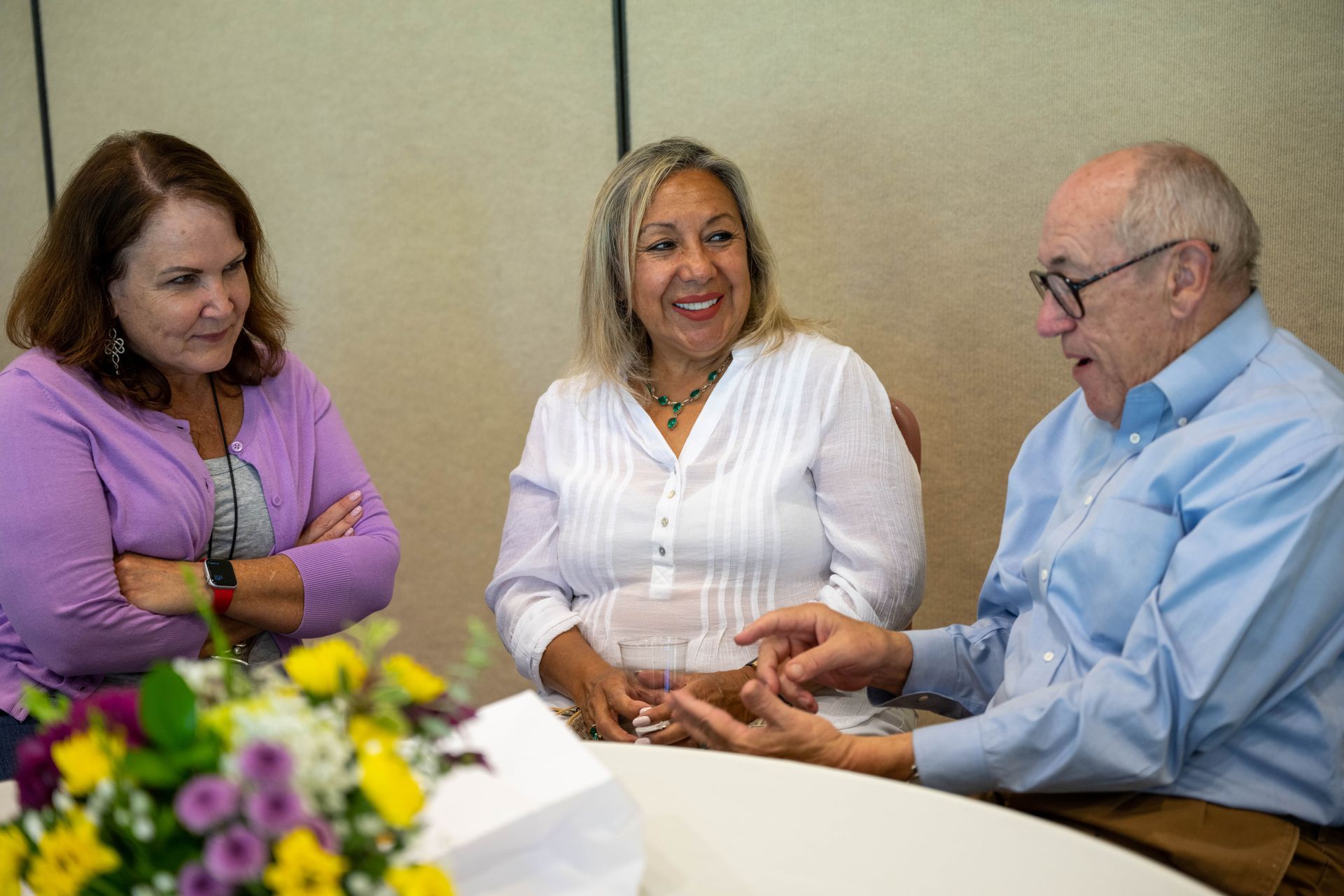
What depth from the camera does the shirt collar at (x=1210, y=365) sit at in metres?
1.50

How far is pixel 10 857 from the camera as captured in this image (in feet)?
2.60

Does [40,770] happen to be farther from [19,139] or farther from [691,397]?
[19,139]

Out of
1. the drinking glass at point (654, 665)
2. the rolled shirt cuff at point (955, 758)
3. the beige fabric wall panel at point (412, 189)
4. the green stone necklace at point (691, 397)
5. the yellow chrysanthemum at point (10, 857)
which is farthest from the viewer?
the beige fabric wall panel at point (412, 189)

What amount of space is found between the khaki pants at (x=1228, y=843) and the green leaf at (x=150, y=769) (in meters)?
1.12

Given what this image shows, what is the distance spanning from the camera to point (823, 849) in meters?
1.12

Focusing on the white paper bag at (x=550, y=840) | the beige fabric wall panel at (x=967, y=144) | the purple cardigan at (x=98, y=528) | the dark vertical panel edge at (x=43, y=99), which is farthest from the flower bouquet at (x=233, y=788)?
the dark vertical panel edge at (x=43, y=99)

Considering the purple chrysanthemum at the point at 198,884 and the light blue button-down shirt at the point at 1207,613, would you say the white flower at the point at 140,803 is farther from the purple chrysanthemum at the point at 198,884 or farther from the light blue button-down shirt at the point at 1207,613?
the light blue button-down shirt at the point at 1207,613

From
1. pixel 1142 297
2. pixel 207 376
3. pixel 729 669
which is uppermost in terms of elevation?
pixel 1142 297

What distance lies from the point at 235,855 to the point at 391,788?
98 millimetres

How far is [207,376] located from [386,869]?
1.75 meters

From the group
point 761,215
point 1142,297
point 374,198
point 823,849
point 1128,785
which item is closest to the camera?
point 823,849

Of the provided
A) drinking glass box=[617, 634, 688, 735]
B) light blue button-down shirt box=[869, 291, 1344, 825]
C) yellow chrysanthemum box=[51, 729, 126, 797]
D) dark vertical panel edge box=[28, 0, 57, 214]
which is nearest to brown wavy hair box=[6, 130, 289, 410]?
drinking glass box=[617, 634, 688, 735]

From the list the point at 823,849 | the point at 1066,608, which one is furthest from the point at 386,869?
the point at 1066,608

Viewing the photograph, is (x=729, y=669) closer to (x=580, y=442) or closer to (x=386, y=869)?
(x=580, y=442)
